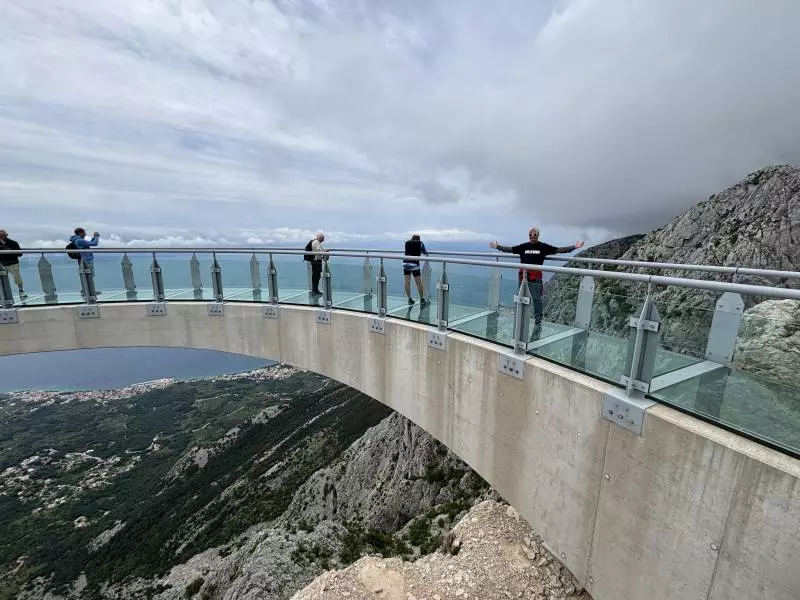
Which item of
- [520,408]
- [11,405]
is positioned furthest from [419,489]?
[11,405]

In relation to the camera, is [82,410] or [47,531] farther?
[82,410]

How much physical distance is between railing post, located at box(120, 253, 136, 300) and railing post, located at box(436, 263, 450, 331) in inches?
331

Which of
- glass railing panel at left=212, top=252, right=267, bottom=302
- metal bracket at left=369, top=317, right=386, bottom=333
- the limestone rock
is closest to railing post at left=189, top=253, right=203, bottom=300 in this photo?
glass railing panel at left=212, top=252, right=267, bottom=302

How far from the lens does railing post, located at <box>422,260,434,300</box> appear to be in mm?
6645

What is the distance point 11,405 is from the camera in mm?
119250

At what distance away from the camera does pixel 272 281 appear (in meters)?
9.08

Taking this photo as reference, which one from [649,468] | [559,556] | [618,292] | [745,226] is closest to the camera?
[649,468]

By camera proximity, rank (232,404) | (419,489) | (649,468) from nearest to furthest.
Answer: (649,468)
(419,489)
(232,404)

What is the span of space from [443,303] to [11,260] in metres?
10.5

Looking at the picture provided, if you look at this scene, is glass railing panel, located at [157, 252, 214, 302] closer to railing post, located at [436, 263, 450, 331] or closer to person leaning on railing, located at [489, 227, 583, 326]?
railing post, located at [436, 263, 450, 331]

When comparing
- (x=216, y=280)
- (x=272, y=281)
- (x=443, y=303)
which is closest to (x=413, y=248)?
(x=443, y=303)

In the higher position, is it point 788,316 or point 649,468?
point 788,316

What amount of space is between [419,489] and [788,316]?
1937 centimetres

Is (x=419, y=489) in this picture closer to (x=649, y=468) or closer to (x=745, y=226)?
(x=649, y=468)
